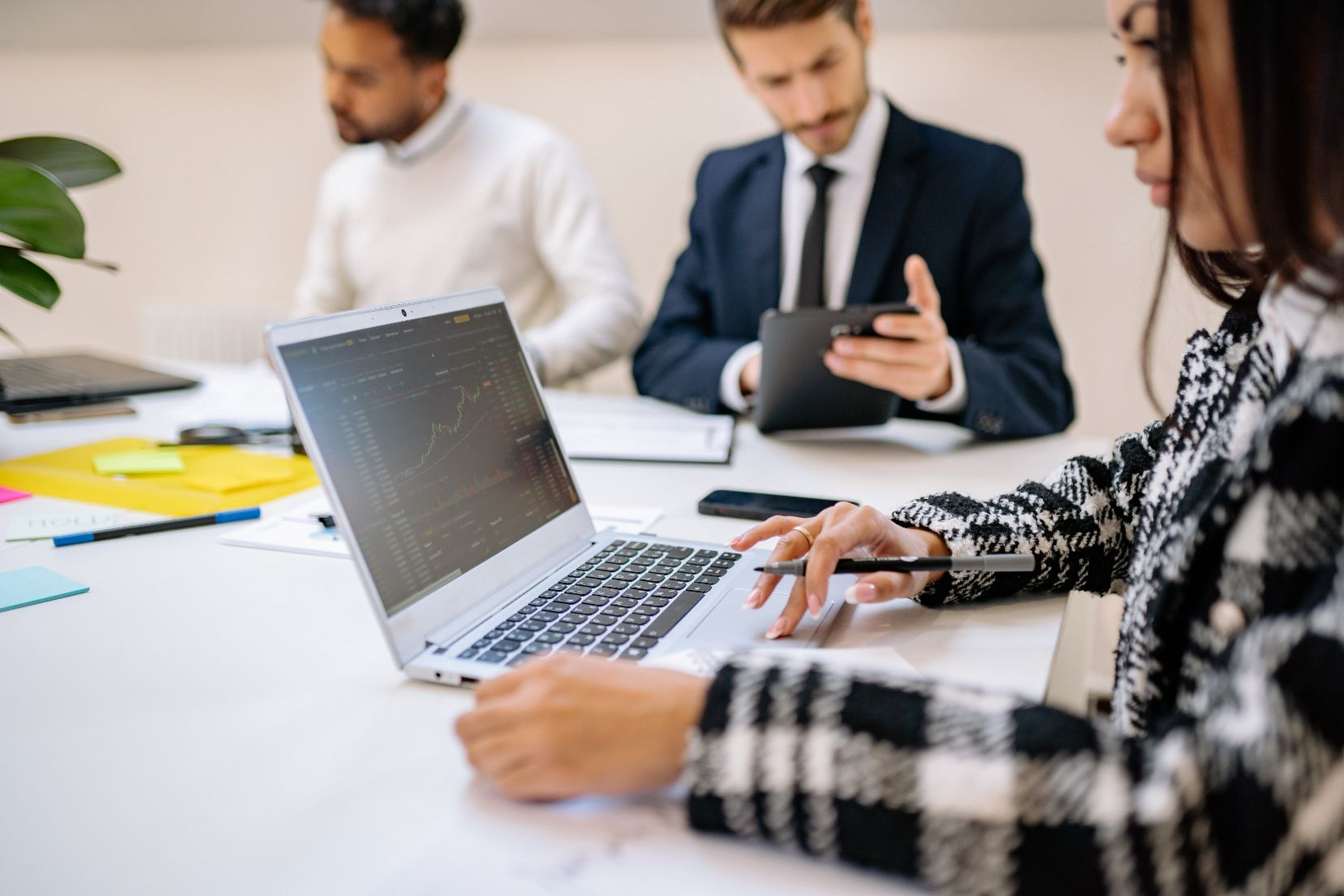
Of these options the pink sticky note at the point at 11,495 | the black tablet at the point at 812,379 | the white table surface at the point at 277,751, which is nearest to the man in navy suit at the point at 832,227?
the black tablet at the point at 812,379

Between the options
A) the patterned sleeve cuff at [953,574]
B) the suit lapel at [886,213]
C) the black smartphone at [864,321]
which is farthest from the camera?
the suit lapel at [886,213]

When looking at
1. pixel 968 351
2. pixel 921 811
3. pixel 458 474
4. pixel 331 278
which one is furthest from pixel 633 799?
pixel 331 278

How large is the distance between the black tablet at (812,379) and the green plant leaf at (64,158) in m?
0.83

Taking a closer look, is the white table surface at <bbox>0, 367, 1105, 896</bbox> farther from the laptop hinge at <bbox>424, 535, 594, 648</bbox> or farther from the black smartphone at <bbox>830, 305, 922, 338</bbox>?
the black smartphone at <bbox>830, 305, 922, 338</bbox>

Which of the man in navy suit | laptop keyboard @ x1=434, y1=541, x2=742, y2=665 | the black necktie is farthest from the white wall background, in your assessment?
laptop keyboard @ x1=434, y1=541, x2=742, y2=665

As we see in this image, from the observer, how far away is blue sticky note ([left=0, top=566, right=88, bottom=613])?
802mm

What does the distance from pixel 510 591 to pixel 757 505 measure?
36 cm

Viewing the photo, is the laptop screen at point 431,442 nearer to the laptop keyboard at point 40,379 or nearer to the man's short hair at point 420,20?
the laptop keyboard at point 40,379

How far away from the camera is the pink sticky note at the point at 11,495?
1.10 metres

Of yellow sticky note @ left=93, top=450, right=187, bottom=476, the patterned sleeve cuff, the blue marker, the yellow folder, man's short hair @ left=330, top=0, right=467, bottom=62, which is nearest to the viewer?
the patterned sleeve cuff

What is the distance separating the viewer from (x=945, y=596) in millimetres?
780

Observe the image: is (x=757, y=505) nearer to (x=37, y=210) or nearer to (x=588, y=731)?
(x=588, y=731)

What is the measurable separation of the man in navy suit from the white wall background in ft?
1.19

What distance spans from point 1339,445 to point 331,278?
2.33 metres
